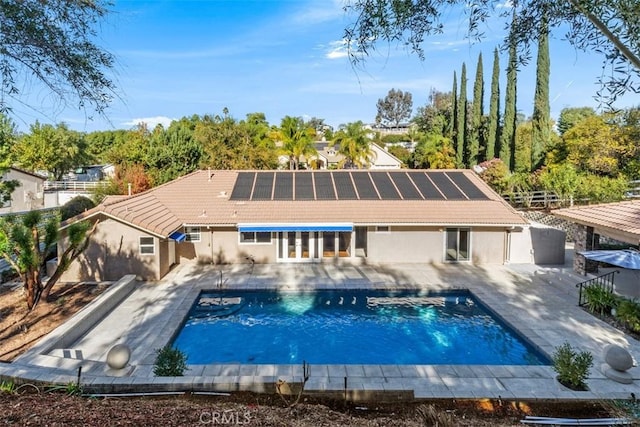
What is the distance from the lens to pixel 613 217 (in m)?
23.0

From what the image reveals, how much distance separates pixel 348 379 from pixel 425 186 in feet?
76.2

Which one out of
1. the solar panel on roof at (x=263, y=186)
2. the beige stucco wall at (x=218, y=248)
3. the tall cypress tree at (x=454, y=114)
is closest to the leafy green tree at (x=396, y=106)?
the tall cypress tree at (x=454, y=114)

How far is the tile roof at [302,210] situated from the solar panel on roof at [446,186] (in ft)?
2.37

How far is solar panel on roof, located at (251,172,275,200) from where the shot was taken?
3157 cm

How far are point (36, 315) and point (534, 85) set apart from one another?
5308 cm

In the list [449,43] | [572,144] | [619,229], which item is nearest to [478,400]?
[449,43]

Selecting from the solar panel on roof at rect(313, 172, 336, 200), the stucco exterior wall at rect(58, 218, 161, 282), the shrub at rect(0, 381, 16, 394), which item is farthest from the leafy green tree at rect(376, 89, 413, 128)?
the shrub at rect(0, 381, 16, 394)

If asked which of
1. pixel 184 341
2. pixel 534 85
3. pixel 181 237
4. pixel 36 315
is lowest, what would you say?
pixel 184 341

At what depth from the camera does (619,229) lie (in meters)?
21.1

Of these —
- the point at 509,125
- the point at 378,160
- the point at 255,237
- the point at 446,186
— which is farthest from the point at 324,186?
the point at 378,160

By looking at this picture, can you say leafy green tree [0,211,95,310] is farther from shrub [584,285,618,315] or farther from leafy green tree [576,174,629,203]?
leafy green tree [576,174,629,203]

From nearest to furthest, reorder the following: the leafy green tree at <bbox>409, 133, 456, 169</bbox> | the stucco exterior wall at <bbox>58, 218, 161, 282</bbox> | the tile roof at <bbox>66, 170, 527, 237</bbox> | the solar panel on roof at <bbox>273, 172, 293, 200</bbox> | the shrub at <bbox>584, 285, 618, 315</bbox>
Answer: the shrub at <bbox>584, 285, 618, 315</bbox>, the stucco exterior wall at <bbox>58, 218, 161, 282</bbox>, the tile roof at <bbox>66, 170, 527, 237</bbox>, the solar panel on roof at <bbox>273, 172, 293, 200</bbox>, the leafy green tree at <bbox>409, 133, 456, 169</bbox>

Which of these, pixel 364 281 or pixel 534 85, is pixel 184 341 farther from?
pixel 534 85

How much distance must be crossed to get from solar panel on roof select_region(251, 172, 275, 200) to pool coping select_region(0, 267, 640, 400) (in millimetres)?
16872
